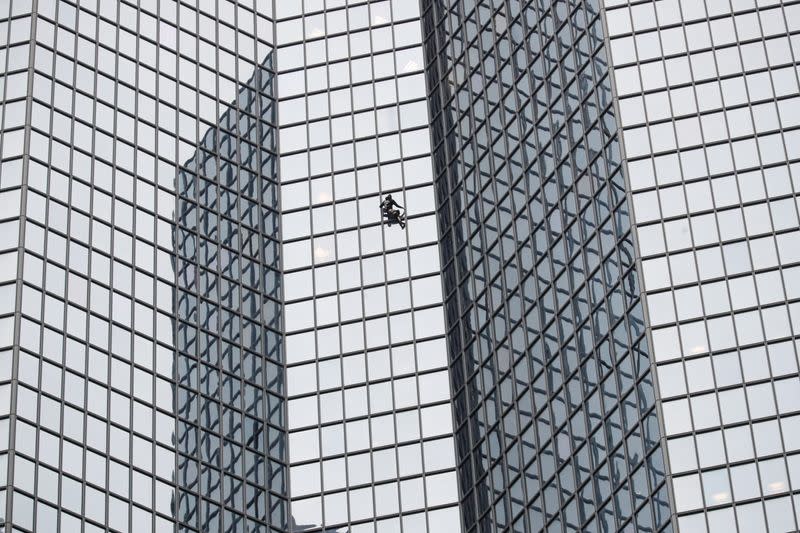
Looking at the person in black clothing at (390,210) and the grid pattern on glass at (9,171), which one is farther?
the person in black clothing at (390,210)

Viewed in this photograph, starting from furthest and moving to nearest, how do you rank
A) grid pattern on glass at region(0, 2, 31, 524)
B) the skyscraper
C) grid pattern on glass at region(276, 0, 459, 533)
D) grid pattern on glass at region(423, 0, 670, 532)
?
grid pattern on glass at region(276, 0, 459, 533) < grid pattern on glass at region(423, 0, 670, 532) < grid pattern on glass at region(0, 2, 31, 524) < the skyscraper

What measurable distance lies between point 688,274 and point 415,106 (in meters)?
28.7

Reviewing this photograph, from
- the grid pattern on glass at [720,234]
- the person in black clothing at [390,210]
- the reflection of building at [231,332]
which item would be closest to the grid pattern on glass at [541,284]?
the grid pattern on glass at [720,234]

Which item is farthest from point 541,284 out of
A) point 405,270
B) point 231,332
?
point 231,332

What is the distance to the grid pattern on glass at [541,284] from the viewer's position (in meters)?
86.7

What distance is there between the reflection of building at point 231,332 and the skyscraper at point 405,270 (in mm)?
168

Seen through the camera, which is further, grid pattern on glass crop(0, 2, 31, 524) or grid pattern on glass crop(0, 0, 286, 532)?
grid pattern on glass crop(0, 0, 286, 532)

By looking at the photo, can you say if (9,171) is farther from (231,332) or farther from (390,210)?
(390,210)

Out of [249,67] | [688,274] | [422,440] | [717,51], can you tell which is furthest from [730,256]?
[249,67]

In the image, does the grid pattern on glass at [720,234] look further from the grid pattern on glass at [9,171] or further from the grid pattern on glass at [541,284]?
the grid pattern on glass at [9,171]

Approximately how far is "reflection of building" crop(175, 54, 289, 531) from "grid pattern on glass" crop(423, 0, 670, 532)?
394 inches

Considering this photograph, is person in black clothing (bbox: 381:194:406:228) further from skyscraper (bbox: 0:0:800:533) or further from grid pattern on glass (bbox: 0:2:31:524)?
grid pattern on glass (bbox: 0:2:31:524)

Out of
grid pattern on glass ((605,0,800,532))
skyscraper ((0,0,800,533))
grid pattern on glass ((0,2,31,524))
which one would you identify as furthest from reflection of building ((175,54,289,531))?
grid pattern on glass ((605,0,800,532))

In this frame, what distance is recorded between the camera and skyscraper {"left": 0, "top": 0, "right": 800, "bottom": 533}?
8494 centimetres
